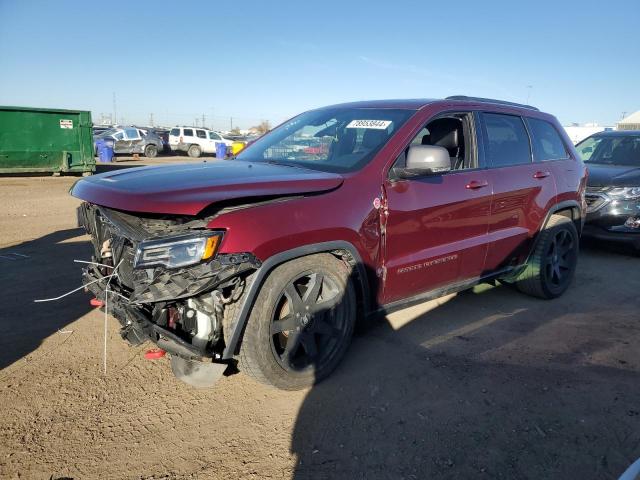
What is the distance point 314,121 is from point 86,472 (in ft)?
10.2

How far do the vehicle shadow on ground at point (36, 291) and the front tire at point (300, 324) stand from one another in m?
1.90

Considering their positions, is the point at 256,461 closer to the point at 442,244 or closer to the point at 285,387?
the point at 285,387

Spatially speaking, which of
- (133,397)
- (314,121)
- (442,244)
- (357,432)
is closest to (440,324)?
(442,244)

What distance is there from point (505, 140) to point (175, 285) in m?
3.29

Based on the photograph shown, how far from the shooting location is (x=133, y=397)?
302cm

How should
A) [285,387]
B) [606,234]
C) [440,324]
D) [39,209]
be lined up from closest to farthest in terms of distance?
1. [285,387]
2. [440,324]
3. [606,234]
4. [39,209]

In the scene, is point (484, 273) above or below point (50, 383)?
above

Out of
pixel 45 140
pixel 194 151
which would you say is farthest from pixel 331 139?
pixel 194 151

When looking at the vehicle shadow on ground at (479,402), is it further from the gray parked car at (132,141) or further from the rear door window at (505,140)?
the gray parked car at (132,141)

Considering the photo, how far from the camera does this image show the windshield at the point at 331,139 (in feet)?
11.4

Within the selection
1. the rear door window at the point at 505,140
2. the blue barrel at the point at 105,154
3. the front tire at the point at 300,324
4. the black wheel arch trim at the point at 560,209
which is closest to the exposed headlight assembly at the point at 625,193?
the black wheel arch trim at the point at 560,209

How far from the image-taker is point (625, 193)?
6516 mm

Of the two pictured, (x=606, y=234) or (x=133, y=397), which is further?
(x=606, y=234)

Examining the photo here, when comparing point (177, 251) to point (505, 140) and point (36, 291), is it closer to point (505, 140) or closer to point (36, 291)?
point (36, 291)
